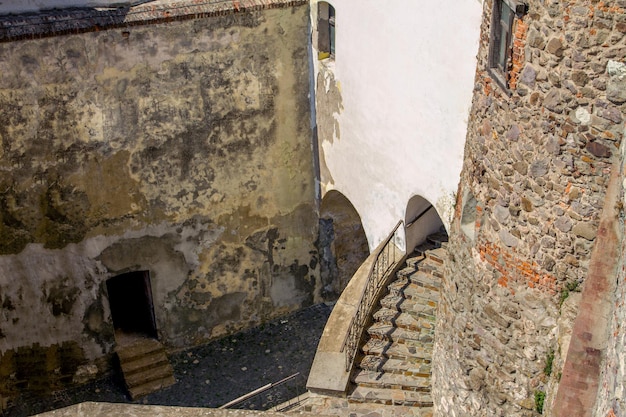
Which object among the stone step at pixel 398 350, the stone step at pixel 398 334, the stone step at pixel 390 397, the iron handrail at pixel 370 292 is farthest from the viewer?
the stone step at pixel 398 334

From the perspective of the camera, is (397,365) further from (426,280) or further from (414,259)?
(414,259)

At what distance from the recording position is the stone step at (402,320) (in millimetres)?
11832

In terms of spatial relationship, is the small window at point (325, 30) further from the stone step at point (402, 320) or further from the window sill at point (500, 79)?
the window sill at point (500, 79)

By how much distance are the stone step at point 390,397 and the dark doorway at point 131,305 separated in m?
4.68

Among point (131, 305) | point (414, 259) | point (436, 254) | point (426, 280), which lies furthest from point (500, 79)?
point (131, 305)

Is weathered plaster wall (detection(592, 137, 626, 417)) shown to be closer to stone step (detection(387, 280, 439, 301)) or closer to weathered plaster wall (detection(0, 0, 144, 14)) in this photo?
stone step (detection(387, 280, 439, 301))

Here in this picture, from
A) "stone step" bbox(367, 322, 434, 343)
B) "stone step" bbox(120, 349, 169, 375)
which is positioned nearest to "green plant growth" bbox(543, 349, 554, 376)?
"stone step" bbox(367, 322, 434, 343)

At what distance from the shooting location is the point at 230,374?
46.0ft

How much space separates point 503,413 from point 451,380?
38.7 inches

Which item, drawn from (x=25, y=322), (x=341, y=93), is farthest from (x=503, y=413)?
(x=25, y=322)

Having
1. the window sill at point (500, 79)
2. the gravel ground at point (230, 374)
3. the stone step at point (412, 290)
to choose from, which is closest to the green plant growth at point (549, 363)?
the window sill at point (500, 79)

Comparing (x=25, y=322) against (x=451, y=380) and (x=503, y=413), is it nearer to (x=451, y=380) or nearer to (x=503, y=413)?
(x=451, y=380)

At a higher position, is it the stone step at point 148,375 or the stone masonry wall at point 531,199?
the stone masonry wall at point 531,199

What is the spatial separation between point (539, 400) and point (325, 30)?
23.4 ft
